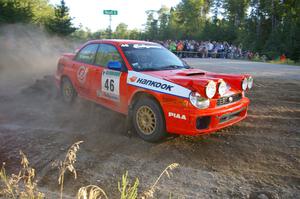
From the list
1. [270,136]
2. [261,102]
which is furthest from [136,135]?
[261,102]

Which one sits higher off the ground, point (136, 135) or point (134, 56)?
point (134, 56)

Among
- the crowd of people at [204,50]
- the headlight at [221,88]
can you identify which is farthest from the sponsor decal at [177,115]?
the crowd of people at [204,50]

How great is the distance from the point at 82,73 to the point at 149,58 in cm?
175

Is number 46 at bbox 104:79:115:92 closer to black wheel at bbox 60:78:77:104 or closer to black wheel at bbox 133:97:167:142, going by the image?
black wheel at bbox 133:97:167:142

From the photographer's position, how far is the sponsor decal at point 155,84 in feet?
16.0

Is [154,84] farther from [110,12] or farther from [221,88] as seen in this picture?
[110,12]

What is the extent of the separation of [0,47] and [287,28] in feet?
99.2

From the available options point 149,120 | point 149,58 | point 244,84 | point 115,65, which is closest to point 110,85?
point 115,65

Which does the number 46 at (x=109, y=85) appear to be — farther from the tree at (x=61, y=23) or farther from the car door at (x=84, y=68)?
the tree at (x=61, y=23)

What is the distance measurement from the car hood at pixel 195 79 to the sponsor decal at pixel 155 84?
0.07 meters

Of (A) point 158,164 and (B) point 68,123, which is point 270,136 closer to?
(A) point 158,164

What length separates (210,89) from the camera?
188 inches

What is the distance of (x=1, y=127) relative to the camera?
20.7ft

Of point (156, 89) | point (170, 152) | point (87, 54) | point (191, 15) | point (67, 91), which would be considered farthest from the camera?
point (191, 15)
